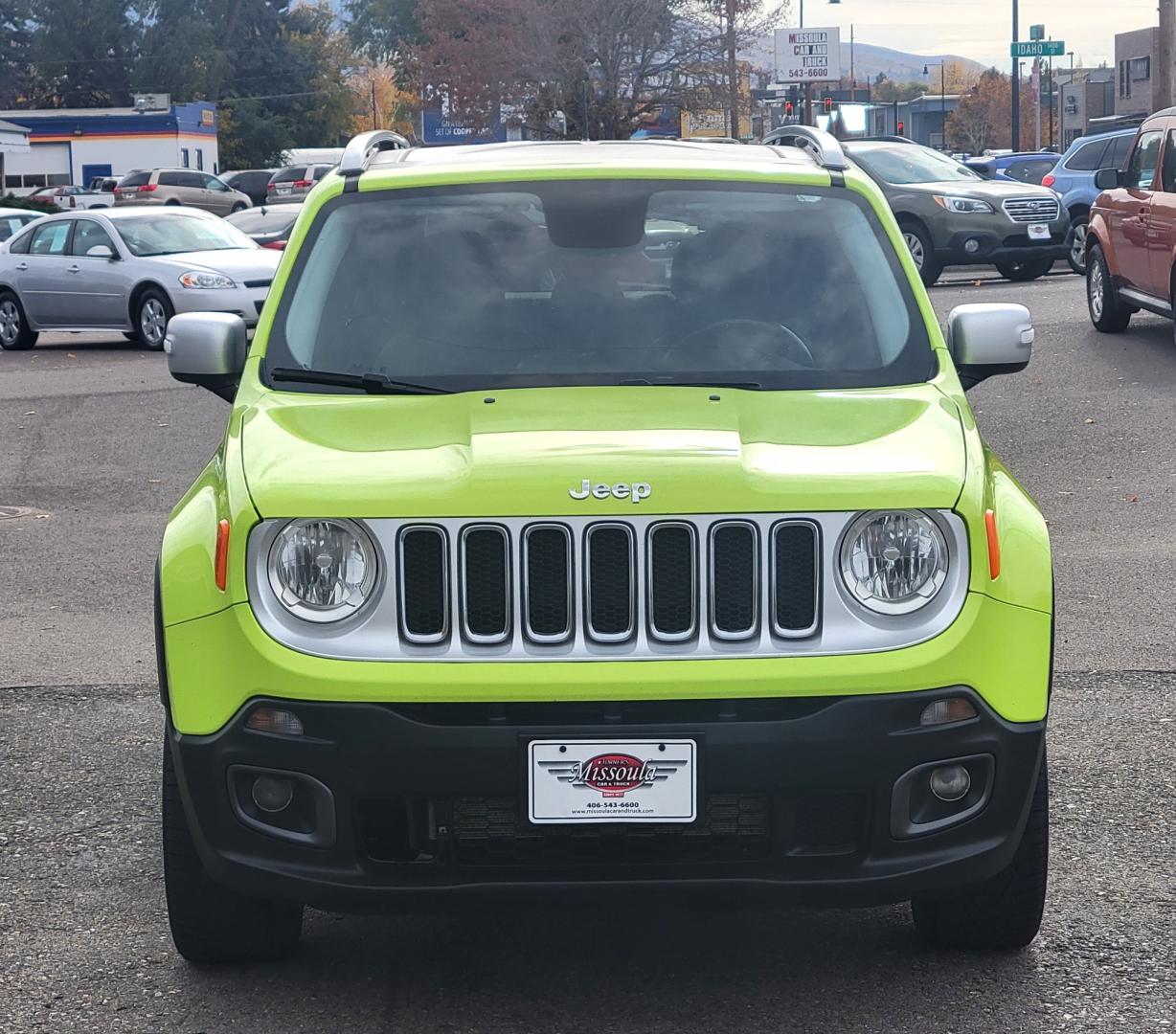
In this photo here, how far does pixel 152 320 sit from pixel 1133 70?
87.4m

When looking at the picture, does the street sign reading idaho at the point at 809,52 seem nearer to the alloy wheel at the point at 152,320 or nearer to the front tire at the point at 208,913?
the alloy wheel at the point at 152,320

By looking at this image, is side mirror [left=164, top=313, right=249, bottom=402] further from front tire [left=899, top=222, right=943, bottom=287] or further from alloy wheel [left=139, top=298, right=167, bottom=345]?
front tire [left=899, top=222, right=943, bottom=287]

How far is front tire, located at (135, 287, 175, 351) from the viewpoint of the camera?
796 inches

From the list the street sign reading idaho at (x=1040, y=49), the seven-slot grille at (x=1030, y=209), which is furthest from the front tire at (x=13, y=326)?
the street sign reading idaho at (x=1040, y=49)

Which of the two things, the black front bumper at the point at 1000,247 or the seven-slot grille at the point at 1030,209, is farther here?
the seven-slot grille at the point at 1030,209

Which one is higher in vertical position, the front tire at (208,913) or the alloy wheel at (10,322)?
the front tire at (208,913)

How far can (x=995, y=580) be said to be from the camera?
3.84 meters

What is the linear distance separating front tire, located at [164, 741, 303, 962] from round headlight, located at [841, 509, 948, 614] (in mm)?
1373

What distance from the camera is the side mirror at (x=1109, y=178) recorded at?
15984 mm

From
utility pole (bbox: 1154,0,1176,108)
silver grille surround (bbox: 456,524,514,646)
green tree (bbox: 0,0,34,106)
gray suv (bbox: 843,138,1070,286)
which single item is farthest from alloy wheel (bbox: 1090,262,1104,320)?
green tree (bbox: 0,0,34,106)

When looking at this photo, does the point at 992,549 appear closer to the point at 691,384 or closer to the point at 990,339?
the point at 691,384

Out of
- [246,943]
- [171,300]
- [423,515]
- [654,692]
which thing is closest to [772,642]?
[654,692]

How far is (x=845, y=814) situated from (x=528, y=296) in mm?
1654

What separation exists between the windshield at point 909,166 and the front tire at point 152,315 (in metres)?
8.32
